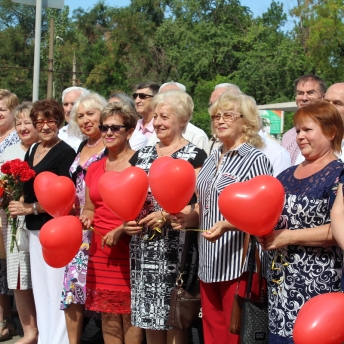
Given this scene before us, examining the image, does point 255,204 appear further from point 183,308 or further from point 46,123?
point 46,123

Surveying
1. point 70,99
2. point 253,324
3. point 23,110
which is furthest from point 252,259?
point 70,99

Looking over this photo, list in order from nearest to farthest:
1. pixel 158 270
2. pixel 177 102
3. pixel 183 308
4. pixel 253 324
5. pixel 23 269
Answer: pixel 253 324 < pixel 183 308 < pixel 158 270 < pixel 177 102 < pixel 23 269

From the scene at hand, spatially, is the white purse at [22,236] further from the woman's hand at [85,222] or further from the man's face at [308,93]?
the man's face at [308,93]

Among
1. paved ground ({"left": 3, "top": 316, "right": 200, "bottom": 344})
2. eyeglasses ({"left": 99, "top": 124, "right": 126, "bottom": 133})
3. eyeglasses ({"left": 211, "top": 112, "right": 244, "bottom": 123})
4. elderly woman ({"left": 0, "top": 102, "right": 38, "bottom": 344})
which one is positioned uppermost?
eyeglasses ({"left": 211, "top": 112, "right": 244, "bottom": 123})

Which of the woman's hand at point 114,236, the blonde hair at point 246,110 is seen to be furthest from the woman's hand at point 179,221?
the blonde hair at point 246,110

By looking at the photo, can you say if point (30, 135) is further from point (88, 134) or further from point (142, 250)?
point (142, 250)

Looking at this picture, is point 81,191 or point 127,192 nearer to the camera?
point 127,192

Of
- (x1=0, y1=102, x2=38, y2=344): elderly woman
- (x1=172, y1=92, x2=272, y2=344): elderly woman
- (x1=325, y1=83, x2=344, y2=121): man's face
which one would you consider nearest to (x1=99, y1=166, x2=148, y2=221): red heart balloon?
(x1=172, y1=92, x2=272, y2=344): elderly woman

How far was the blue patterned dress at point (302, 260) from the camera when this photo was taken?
11.2 feet

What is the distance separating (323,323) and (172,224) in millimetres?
1554

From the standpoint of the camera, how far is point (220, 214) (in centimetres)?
412

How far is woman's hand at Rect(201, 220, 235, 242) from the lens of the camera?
393 centimetres

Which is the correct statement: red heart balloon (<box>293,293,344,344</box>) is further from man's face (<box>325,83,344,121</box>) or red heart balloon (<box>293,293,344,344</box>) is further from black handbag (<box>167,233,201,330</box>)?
man's face (<box>325,83,344,121</box>)

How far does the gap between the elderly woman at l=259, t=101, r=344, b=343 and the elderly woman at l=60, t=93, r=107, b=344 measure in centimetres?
190
